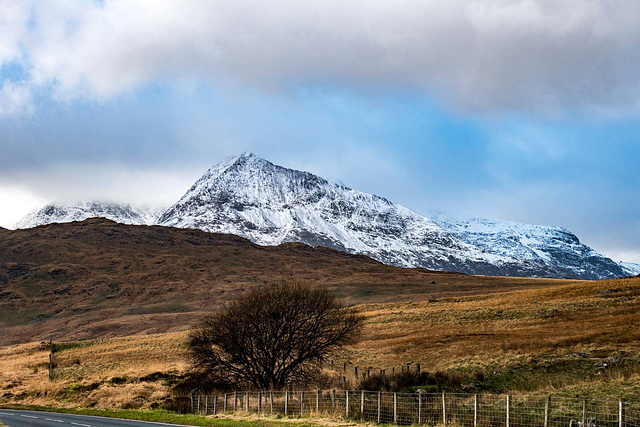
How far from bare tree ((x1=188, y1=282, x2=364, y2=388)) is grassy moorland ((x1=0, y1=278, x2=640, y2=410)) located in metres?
4.60

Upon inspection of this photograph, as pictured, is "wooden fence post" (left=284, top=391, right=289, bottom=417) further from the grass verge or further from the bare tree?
the bare tree

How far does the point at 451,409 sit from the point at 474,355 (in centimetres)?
2804

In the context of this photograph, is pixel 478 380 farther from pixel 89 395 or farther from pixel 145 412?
pixel 89 395

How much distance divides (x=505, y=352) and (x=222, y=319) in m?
22.8

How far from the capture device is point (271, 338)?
1987 inches

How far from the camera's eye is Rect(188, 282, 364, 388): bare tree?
163 ft

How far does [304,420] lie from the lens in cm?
3147

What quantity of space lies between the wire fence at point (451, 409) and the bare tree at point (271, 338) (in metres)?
9.20

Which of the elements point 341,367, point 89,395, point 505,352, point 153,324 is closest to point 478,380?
point 505,352

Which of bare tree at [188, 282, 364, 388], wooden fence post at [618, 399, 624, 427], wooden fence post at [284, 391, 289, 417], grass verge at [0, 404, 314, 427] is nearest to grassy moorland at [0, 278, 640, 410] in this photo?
grass verge at [0, 404, 314, 427]

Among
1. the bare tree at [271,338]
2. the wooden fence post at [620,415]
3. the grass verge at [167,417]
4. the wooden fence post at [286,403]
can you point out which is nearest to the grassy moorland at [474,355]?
the grass verge at [167,417]

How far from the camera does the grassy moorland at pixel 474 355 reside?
44938 millimetres

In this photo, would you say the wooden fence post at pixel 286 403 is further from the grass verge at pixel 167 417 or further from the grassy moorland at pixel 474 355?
the grassy moorland at pixel 474 355

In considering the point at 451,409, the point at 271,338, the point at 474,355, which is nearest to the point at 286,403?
the point at 451,409
